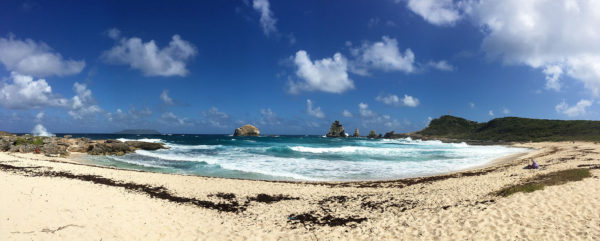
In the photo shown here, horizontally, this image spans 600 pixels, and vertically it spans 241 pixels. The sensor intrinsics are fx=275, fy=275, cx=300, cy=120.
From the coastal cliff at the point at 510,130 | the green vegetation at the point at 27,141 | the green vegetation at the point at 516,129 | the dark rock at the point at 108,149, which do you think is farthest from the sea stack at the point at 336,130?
the green vegetation at the point at 27,141

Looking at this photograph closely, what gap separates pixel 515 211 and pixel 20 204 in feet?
54.7

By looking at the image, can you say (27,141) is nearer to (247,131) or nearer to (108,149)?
(108,149)

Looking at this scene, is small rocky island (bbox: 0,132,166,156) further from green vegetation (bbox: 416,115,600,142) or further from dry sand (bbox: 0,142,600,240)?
green vegetation (bbox: 416,115,600,142)

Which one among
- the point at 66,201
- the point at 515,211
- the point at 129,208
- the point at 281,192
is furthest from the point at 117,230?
the point at 515,211

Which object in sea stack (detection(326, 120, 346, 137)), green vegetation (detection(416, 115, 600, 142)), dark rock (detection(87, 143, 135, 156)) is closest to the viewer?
dark rock (detection(87, 143, 135, 156))

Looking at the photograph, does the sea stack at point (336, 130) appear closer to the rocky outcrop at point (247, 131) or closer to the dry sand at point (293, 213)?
the rocky outcrop at point (247, 131)

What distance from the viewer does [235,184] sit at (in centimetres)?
1634

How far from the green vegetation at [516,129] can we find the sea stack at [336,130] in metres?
37.4

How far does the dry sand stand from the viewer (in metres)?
7.71

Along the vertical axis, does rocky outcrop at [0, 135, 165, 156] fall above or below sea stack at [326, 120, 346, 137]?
below

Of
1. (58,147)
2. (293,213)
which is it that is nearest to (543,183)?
(293,213)

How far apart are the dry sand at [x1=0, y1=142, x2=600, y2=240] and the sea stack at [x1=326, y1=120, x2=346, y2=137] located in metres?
130

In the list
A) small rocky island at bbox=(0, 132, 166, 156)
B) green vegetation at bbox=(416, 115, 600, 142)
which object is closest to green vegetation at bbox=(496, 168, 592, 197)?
small rocky island at bbox=(0, 132, 166, 156)

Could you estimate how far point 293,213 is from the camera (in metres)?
10.9
